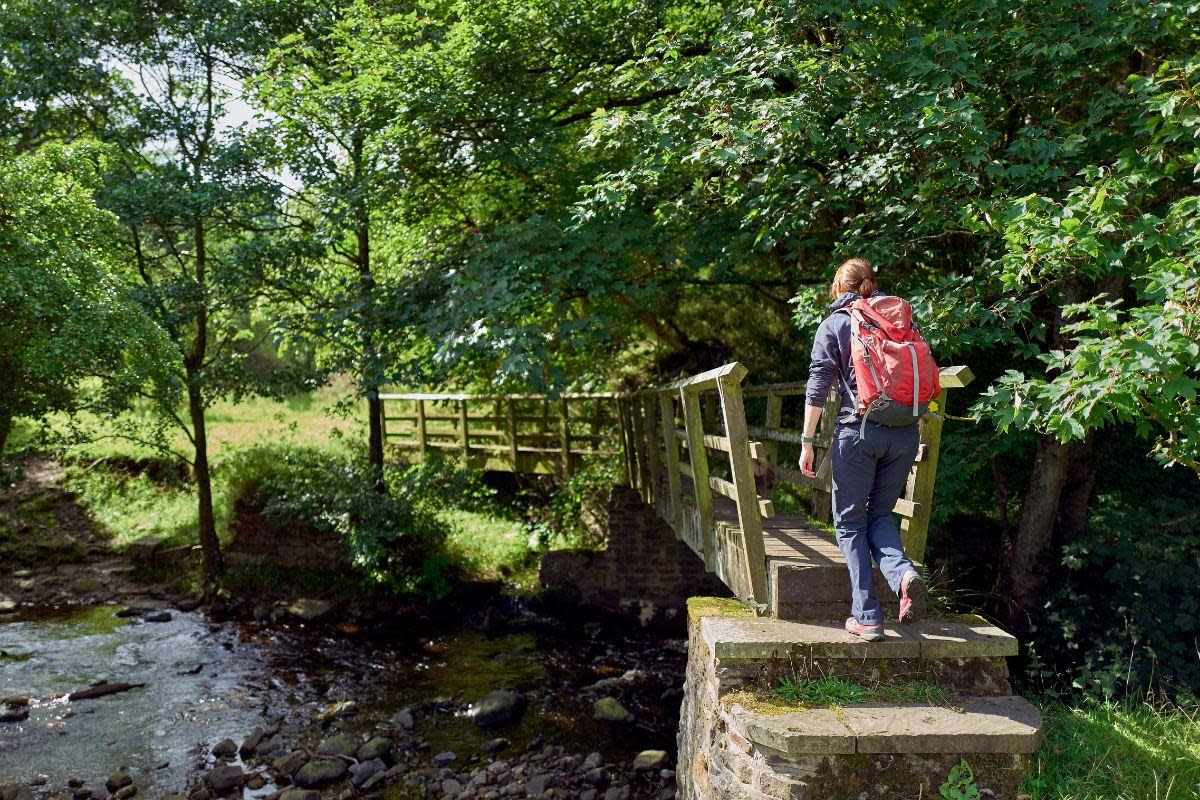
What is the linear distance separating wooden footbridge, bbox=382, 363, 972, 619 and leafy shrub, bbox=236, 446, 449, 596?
2070 millimetres

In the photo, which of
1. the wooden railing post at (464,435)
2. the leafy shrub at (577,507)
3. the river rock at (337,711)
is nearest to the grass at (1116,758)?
the river rock at (337,711)

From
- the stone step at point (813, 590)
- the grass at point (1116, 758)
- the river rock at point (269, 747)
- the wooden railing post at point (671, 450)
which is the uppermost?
the wooden railing post at point (671, 450)

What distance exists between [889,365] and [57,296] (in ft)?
24.6

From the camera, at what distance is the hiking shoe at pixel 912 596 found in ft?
13.2

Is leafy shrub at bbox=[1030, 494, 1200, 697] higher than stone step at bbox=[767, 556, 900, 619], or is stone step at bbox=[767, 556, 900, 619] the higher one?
stone step at bbox=[767, 556, 900, 619]

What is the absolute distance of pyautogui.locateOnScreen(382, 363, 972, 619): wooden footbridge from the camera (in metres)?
4.53

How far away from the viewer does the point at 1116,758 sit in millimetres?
4336

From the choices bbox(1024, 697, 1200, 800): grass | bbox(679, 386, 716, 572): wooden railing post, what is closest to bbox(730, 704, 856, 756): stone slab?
bbox(1024, 697, 1200, 800): grass

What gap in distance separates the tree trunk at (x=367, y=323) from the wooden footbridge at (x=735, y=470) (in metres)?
1.34

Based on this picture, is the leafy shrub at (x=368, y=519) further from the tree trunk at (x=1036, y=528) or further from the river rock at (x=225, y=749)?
the tree trunk at (x=1036, y=528)

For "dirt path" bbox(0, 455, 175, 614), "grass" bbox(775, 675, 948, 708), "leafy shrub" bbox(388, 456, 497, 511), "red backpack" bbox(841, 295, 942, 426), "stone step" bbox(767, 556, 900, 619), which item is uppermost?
"red backpack" bbox(841, 295, 942, 426)

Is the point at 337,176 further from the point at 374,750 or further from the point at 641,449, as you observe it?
the point at 374,750

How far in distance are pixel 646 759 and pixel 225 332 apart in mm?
9517

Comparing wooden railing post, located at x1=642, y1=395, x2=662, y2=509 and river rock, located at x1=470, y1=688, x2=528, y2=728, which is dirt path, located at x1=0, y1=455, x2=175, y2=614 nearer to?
river rock, located at x1=470, y1=688, x2=528, y2=728
